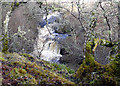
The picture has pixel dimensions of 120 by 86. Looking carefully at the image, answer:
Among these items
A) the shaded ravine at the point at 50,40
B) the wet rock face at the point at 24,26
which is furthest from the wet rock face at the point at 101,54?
the wet rock face at the point at 24,26

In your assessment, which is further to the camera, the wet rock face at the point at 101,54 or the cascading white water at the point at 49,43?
the cascading white water at the point at 49,43

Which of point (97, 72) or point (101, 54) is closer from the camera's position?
point (97, 72)

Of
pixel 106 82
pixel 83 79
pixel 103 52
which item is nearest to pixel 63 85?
pixel 83 79

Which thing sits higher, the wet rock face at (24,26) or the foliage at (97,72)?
the wet rock face at (24,26)

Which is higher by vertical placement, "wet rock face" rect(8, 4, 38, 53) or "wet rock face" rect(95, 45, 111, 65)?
"wet rock face" rect(8, 4, 38, 53)

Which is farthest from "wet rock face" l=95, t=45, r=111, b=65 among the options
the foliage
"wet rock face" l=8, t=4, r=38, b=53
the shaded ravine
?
"wet rock face" l=8, t=4, r=38, b=53

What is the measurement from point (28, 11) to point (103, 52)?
8338 mm

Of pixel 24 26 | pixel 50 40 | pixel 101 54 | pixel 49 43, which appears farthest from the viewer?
pixel 24 26

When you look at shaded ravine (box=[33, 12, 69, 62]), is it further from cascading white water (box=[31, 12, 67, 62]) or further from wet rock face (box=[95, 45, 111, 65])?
wet rock face (box=[95, 45, 111, 65])

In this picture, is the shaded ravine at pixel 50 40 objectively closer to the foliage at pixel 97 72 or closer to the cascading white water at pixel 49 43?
the cascading white water at pixel 49 43

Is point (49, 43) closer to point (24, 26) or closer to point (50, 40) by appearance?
point (50, 40)

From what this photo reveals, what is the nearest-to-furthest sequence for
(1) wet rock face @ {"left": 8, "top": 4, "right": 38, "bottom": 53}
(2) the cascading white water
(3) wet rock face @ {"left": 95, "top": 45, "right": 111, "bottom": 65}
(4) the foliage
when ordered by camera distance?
(4) the foliage, (3) wet rock face @ {"left": 95, "top": 45, "right": 111, "bottom": 65}, (2) the cascading white water, (1) wet rock face @ {"left": 8, "top": 4, "right": 38, "bottom": 53}

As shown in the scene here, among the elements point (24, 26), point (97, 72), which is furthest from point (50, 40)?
point (97, 72)

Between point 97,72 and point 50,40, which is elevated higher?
A: point 50,40
